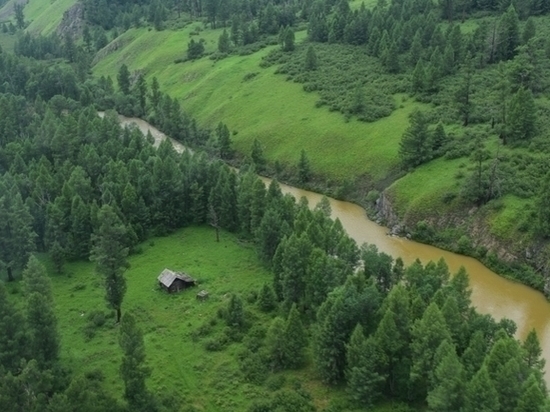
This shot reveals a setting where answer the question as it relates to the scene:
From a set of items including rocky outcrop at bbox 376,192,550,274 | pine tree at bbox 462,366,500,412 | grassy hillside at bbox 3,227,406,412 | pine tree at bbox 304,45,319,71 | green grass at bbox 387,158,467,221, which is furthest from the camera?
pine tree at bbox 304,45,319,71

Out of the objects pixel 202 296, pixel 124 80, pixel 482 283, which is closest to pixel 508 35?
pixel 482 283

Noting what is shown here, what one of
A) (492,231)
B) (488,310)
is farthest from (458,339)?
(492,231)

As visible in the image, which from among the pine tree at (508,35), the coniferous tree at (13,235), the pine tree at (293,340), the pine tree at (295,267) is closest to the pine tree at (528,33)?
the pine tree at (508,35)

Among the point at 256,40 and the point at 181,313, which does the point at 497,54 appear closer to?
the point at 256,40

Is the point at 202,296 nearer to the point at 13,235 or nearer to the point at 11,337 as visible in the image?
the point at 11,337

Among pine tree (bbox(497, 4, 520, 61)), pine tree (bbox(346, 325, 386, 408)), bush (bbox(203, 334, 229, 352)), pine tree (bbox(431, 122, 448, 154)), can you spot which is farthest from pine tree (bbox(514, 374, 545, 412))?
pine tree (bbox(497, 4, 520, 61))

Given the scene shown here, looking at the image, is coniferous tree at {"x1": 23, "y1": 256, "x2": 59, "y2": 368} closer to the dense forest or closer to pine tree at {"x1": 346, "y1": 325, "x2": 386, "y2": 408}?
the dense forest
